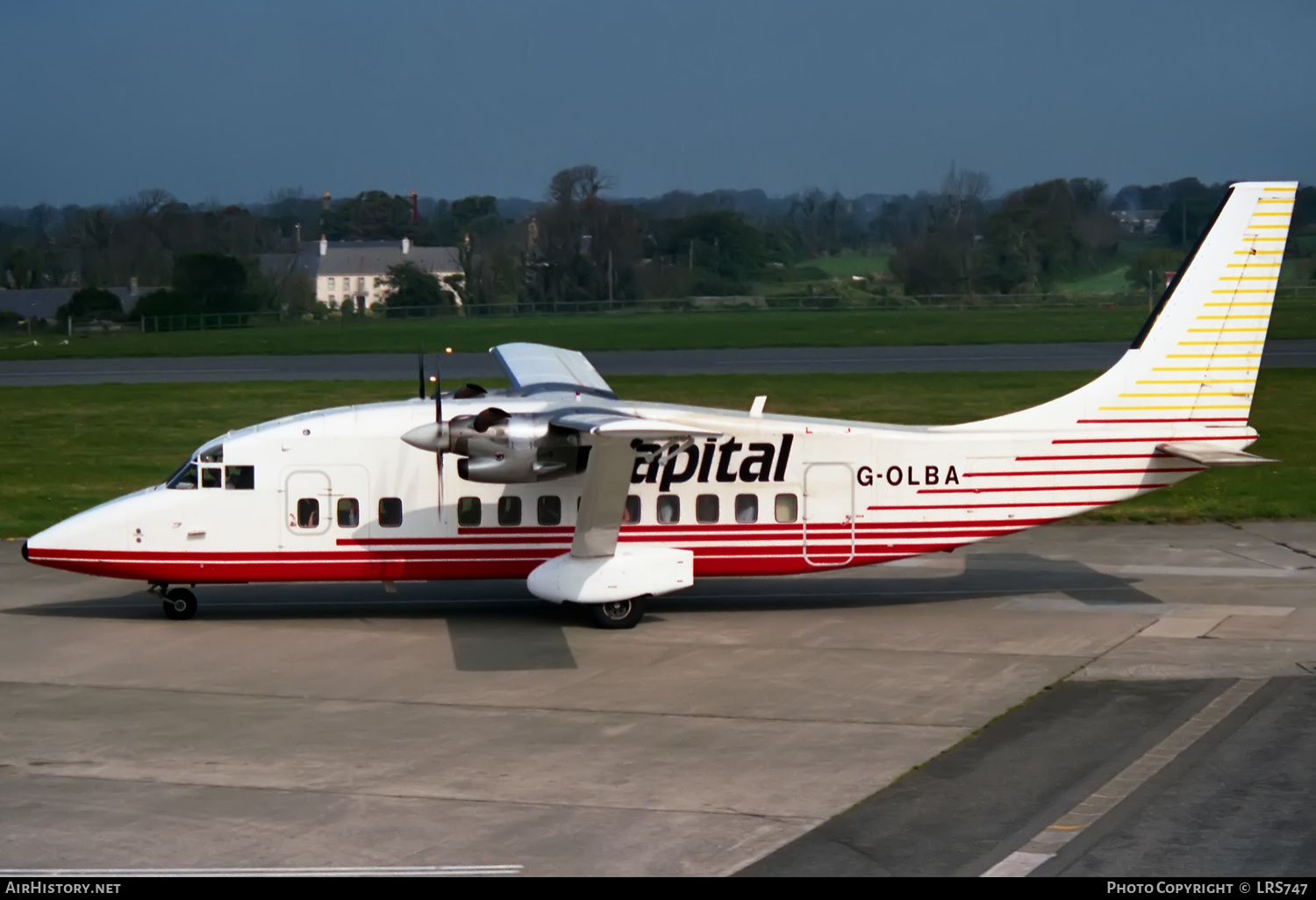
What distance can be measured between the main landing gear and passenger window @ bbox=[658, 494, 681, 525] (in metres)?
6.89

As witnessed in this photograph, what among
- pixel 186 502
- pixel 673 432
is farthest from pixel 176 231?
pixel 673 432

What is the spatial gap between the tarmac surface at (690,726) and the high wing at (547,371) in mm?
3331

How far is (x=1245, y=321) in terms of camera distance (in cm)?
2062

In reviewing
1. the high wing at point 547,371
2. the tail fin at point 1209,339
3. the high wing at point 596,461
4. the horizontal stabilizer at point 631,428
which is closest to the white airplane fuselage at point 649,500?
the tail fin at point 1209,339

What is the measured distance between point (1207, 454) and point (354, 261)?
72.5m

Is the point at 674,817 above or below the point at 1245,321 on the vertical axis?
below

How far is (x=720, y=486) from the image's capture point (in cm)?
2019

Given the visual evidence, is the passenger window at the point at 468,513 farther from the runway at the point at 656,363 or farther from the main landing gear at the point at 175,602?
the runway at the point at 656,363

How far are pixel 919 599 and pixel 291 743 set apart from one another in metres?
10.5

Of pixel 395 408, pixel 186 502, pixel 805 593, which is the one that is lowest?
pixel 805 593

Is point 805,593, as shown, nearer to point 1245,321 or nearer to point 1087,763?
point 1245,321

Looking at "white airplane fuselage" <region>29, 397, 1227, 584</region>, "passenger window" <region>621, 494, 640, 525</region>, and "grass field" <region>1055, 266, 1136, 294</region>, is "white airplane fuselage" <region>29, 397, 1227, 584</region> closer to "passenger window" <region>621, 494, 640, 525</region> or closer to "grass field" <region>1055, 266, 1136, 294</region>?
"passenger window" <region>621, 494, 640, 525</region>

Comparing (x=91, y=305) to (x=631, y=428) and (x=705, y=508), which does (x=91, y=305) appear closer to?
(x=705, y=508)

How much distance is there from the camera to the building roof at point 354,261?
81.1 metres
